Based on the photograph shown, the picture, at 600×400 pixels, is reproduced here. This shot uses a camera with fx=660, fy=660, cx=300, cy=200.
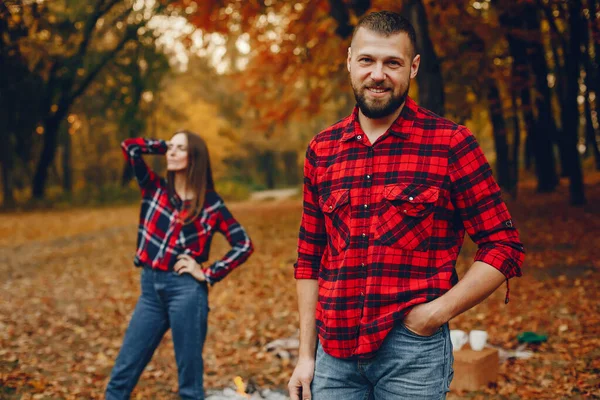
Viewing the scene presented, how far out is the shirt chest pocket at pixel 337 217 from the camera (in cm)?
242

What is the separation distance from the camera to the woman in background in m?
4.44

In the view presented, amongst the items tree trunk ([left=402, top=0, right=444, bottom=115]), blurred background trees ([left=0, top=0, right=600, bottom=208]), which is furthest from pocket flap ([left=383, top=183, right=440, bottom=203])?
tree trunk ([left=402, top=0, right=444, bottom=115])

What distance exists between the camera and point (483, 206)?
91.4 inches

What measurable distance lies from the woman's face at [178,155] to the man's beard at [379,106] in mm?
2502

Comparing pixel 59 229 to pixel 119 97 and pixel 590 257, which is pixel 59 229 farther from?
pixel 590 257

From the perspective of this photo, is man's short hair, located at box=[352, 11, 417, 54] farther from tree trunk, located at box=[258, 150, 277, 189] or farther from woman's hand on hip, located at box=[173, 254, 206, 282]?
tree trunk, located at box=[258, 150, 277, 189]

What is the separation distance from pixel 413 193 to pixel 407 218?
0.09 meters

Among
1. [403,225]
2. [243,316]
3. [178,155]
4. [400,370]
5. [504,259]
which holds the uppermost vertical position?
[178,155]

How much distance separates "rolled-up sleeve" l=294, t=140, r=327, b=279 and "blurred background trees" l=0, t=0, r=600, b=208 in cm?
411

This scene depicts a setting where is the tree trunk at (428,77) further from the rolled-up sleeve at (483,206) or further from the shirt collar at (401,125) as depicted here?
the rolled-up sleeve at (483,206)

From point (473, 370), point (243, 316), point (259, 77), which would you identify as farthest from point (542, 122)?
point (473, 370)

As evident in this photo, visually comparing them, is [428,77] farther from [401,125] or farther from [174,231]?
[401,125]

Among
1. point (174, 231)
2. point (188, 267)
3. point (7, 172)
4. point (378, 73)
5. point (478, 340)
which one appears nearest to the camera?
point (378, 73)

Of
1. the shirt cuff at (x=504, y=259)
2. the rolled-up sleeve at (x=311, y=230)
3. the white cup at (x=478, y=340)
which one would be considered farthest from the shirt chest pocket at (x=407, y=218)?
the white cup at (x=478, y=340)
